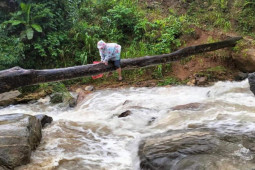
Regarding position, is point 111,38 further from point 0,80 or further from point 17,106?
point 0,80

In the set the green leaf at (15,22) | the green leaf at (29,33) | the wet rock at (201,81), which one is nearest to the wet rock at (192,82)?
the wet rock at (201,81)

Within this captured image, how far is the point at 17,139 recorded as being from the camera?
4289 mm

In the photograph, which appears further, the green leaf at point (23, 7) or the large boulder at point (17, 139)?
the green leaf at point (23, 7)

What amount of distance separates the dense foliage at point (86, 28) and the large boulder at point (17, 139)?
5.52 metres

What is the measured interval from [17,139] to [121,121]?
2.58 meters

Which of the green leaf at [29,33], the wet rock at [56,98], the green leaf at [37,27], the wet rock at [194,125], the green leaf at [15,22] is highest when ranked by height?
the green leaf at [15,22]

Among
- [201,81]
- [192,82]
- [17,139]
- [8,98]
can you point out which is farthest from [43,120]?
[201,81]

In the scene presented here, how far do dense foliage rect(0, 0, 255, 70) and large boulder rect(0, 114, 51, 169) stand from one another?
552cm

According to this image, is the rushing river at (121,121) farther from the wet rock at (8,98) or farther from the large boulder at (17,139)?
the wet rock at (8,98)

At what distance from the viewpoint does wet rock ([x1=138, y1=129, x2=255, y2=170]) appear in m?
3.53

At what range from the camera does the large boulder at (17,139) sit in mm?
3938

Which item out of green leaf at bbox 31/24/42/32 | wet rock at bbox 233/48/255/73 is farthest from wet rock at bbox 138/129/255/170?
green leaf at bbox 31/24/42/32

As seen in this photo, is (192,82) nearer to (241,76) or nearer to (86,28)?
(241,76)

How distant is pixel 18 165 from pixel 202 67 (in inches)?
313
